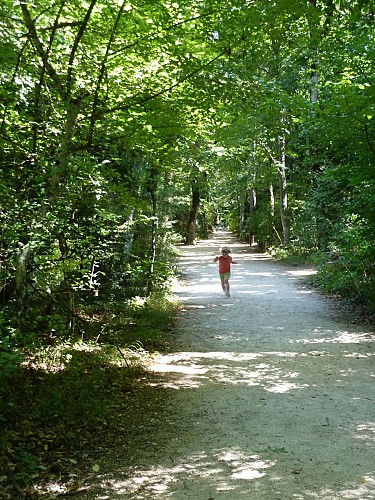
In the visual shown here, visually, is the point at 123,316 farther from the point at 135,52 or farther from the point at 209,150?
the point at 209,150

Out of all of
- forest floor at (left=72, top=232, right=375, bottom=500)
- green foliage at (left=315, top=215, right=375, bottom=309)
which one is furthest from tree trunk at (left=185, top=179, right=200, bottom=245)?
forest floor at (left=72, top=232, right=375, bottom=500)

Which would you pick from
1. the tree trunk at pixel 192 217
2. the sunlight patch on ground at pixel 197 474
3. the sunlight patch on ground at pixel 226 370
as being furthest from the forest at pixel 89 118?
the tree trunk at pixel 192 217

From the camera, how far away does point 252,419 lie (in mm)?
5398

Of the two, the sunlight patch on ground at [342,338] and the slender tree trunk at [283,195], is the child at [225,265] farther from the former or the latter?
the slender tree trunk at [283,195]

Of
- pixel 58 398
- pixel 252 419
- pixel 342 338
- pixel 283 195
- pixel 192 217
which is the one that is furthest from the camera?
pixel 192 217

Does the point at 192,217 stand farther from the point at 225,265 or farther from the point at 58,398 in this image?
the point at 58,398

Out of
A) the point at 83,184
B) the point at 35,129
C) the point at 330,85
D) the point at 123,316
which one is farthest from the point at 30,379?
the point at 330,85

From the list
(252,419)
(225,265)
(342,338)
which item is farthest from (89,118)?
(225,265)

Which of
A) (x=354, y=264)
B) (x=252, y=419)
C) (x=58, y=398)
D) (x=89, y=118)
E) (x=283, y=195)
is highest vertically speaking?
(x=283, y=195)

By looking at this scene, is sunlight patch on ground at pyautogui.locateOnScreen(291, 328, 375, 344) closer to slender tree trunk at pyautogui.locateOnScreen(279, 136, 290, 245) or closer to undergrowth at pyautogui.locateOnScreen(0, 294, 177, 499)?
undergrowth at pyautogui.locateOnScreen(0, 294, 177, 499)

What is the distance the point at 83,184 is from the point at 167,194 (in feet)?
30.5

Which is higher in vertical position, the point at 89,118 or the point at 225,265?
the point at 89,118

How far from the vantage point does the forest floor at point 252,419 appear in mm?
3979

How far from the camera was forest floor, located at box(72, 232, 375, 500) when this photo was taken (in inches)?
157
